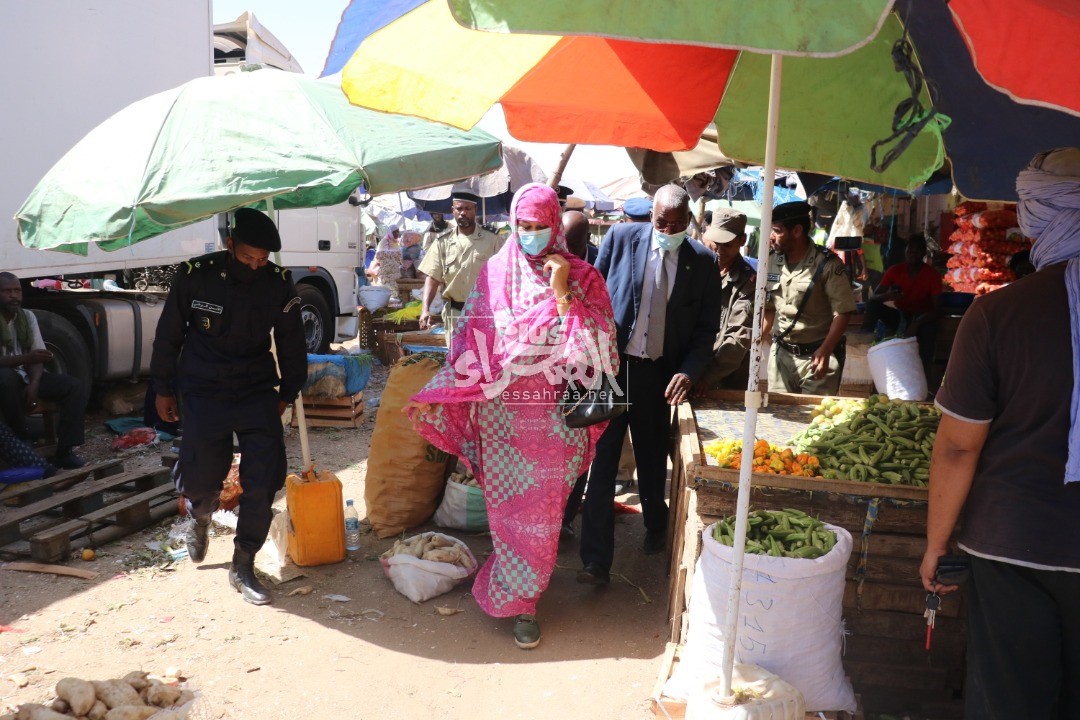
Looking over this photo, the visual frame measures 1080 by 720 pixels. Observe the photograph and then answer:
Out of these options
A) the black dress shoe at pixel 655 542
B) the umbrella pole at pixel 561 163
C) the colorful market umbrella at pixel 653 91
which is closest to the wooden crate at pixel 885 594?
the colorful market umbrella at pixel 653 91

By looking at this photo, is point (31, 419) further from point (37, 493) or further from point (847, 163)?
point (847, 163)

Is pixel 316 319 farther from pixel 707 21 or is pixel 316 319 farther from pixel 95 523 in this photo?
pixel 707 21

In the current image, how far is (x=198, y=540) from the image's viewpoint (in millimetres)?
4828

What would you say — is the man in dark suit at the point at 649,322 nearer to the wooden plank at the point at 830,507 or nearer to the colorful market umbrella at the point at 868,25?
the wooden plank at the point at 830,507

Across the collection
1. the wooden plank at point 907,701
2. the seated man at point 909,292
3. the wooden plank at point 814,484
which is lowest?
the wooden plank at point 907,701

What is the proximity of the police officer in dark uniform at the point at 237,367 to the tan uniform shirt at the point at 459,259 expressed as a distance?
3.58 metres

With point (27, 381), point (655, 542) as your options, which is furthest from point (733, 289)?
point (27, 381)

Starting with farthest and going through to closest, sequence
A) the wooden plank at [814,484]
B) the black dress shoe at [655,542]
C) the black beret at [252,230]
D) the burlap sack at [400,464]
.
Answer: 1. the burlap sack at [400,464]
2. the black dress shoe at [655,542]
3. the black beret at [252,230]
4. the wooden plank at [814,484]

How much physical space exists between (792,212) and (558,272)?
7.65 ft

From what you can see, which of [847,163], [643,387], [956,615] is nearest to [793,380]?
[643,387]

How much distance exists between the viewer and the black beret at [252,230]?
407cm

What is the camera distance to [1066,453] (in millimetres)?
2133

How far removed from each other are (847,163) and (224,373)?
3.30 m

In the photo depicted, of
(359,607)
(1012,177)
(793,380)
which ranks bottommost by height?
(359,607)
